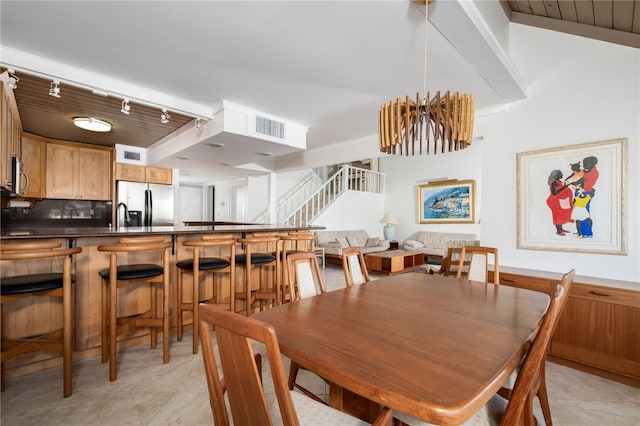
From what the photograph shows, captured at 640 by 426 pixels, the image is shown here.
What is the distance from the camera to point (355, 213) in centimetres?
787

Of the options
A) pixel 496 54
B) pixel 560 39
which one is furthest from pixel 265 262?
pixel 560 39

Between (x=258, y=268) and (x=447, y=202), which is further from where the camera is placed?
(x=447, y=202)

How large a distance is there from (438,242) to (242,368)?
7058 millimetres

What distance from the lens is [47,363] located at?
216cm

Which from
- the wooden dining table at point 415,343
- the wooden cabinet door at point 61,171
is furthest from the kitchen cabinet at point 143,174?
the wooden dining table at point 415,343

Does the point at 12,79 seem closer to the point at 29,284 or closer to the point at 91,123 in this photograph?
the point at 91,123

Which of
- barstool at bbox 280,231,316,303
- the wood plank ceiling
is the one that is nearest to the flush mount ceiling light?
barstool at bbox 280,231,316,303

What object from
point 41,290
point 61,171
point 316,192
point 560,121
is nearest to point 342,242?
point 316,192

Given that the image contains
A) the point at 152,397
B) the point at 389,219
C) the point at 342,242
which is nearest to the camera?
the point at 152,397

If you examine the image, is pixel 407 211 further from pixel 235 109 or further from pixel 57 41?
pixel 57 41

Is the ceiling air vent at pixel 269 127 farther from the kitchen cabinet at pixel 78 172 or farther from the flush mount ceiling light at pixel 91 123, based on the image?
the kitchen cabinet at pixel 78 172

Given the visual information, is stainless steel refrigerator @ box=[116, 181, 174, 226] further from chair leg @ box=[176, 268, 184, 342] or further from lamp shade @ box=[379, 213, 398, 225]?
lamp shade @ box=[379, 213, 398, 225]

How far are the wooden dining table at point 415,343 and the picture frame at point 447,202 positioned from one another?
570cm

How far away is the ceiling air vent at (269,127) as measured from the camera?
3725 mm
